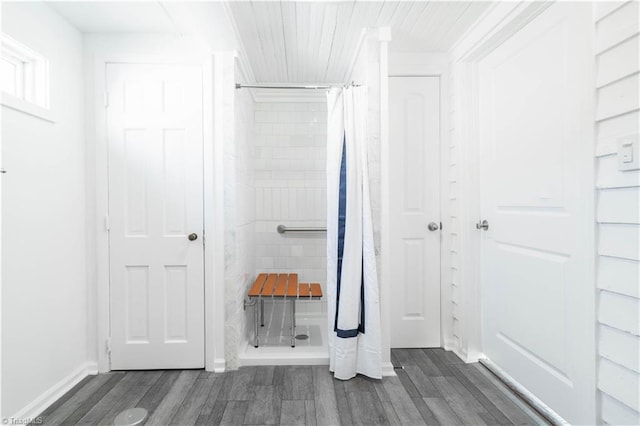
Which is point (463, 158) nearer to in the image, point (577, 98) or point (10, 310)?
point (577, 98)

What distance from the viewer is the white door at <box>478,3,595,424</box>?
4.85 feet

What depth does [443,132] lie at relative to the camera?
2527 mm

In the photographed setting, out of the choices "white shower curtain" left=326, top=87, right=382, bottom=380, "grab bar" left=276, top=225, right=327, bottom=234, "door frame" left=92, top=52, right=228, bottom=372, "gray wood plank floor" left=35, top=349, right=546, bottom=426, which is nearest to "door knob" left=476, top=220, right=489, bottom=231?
"white shower curtain" left=326, top=87, right=382, bottom=380

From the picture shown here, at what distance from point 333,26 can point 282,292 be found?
6.18 feet

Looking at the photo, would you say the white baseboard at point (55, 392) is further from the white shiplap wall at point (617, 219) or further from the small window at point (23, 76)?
the white shiplap wall at point (617, 219)

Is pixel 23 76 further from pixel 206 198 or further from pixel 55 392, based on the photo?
pixel 55 392

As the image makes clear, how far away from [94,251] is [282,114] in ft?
6.51

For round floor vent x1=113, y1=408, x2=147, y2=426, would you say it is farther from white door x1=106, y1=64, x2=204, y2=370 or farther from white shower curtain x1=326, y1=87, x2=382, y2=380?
white shower curtain x1=326, y1=87, x2=382, y2=380

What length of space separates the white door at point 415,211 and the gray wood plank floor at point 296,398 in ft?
1.20

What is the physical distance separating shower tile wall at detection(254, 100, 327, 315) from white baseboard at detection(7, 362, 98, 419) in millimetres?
1495

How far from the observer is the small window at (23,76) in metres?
1.66

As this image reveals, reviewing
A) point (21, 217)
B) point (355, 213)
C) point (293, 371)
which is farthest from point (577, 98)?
point (21, 217)

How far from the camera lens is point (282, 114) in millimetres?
3254

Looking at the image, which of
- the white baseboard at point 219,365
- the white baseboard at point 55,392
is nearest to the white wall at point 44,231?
the white baseboard at point 55,392
